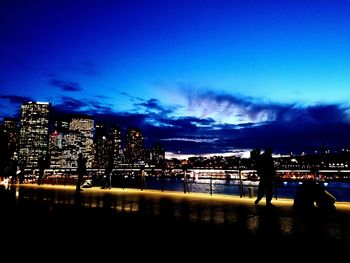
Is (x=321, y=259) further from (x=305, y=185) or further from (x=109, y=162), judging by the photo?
(x=109, y=162)

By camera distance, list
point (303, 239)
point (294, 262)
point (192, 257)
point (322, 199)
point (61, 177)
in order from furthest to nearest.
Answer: point (61, 177) < point (322, 199) < point (303, 239) < point (192, 257) < point (294, 262)

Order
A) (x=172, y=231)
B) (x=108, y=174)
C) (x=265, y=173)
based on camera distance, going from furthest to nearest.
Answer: (x=108, y=174) → (x=265, y=173) → (x=172, y=231)

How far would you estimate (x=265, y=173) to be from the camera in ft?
37.9

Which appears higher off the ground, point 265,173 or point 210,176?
point 265,173

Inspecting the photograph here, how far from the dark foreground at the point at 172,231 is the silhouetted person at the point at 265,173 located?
2.13m

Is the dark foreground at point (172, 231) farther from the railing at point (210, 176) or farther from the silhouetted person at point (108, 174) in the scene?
the silhouetted person at point (108, 174)

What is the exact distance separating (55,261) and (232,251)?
2.62 metres

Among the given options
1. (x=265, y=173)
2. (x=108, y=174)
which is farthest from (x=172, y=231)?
(x=108, y=174)

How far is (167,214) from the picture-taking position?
28.4 ft

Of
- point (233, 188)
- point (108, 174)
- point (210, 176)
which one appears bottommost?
point (233, 188)

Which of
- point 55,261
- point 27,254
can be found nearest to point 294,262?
point 55,261

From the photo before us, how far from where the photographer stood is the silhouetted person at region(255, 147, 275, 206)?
37.2 ft

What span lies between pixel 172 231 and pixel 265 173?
624cm

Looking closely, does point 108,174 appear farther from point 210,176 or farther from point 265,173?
point 265,173
